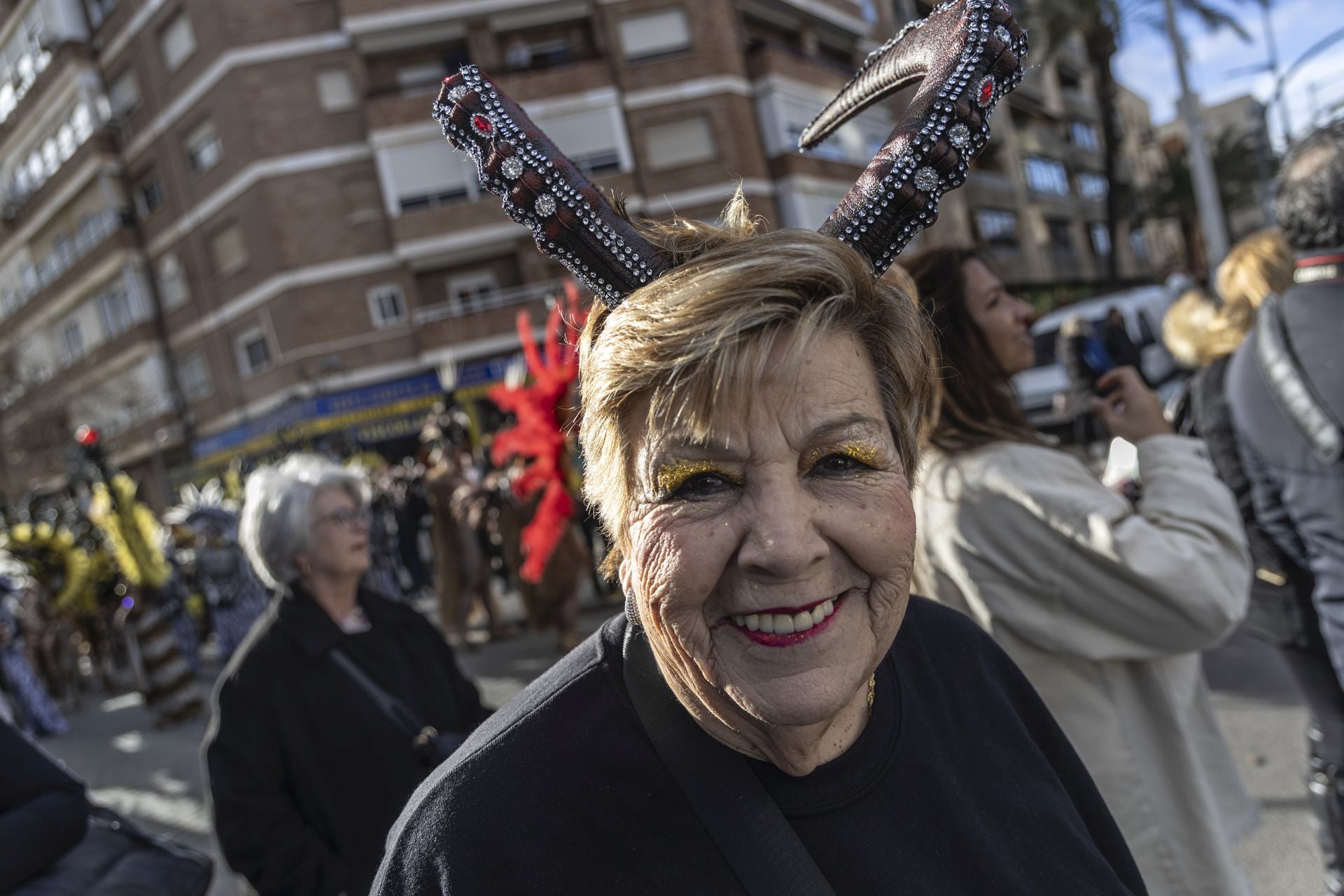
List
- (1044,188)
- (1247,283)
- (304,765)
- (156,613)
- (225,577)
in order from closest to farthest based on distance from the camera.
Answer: (304,765), (1247,283), (225,577), (156,613), (1044,188)

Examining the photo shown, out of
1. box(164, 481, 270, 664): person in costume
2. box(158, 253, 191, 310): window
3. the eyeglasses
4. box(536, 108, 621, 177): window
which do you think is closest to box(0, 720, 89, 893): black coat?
the eyeglasses

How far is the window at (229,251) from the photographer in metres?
24.7

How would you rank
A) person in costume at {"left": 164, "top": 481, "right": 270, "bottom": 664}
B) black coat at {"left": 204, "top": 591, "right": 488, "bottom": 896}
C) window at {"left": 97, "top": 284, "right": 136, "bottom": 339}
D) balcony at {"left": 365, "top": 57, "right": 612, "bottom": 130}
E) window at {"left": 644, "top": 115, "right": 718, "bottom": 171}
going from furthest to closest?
1. window at {"left": 97, "top": 284, "right": 136, "bottom": 339}
2. window at {"left": 644, "top": 115, "right": 718, "bottom": 171}
3. balcony at {"left": 365, "top": 57, "right": 612, "bottom": 130}
4. person in costume at {"left": 164, "top": 481, "right": 270, "bottom": 664}
5. black coat at {"left": 204, "top": 591, "right": 488, "bottom": 896}

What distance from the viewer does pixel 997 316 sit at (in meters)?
2.42

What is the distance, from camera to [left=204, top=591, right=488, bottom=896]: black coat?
2682 millimetres

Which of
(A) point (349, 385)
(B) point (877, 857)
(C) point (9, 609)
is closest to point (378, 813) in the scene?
(B) point (877, 857)

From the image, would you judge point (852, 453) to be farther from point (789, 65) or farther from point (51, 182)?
point (51, 182)

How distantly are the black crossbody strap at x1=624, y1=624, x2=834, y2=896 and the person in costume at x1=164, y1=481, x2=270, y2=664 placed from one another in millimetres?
6216

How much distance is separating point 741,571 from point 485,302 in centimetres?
2422

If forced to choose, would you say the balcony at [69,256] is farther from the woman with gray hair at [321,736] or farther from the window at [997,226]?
the woman with gray hair at [321,736]

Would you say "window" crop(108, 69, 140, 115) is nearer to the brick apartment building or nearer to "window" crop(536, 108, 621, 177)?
the brick apartment building

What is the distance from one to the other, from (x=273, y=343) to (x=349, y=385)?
8.27ft

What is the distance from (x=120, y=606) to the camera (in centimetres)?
1191

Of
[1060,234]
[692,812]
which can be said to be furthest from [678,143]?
[692,812]
